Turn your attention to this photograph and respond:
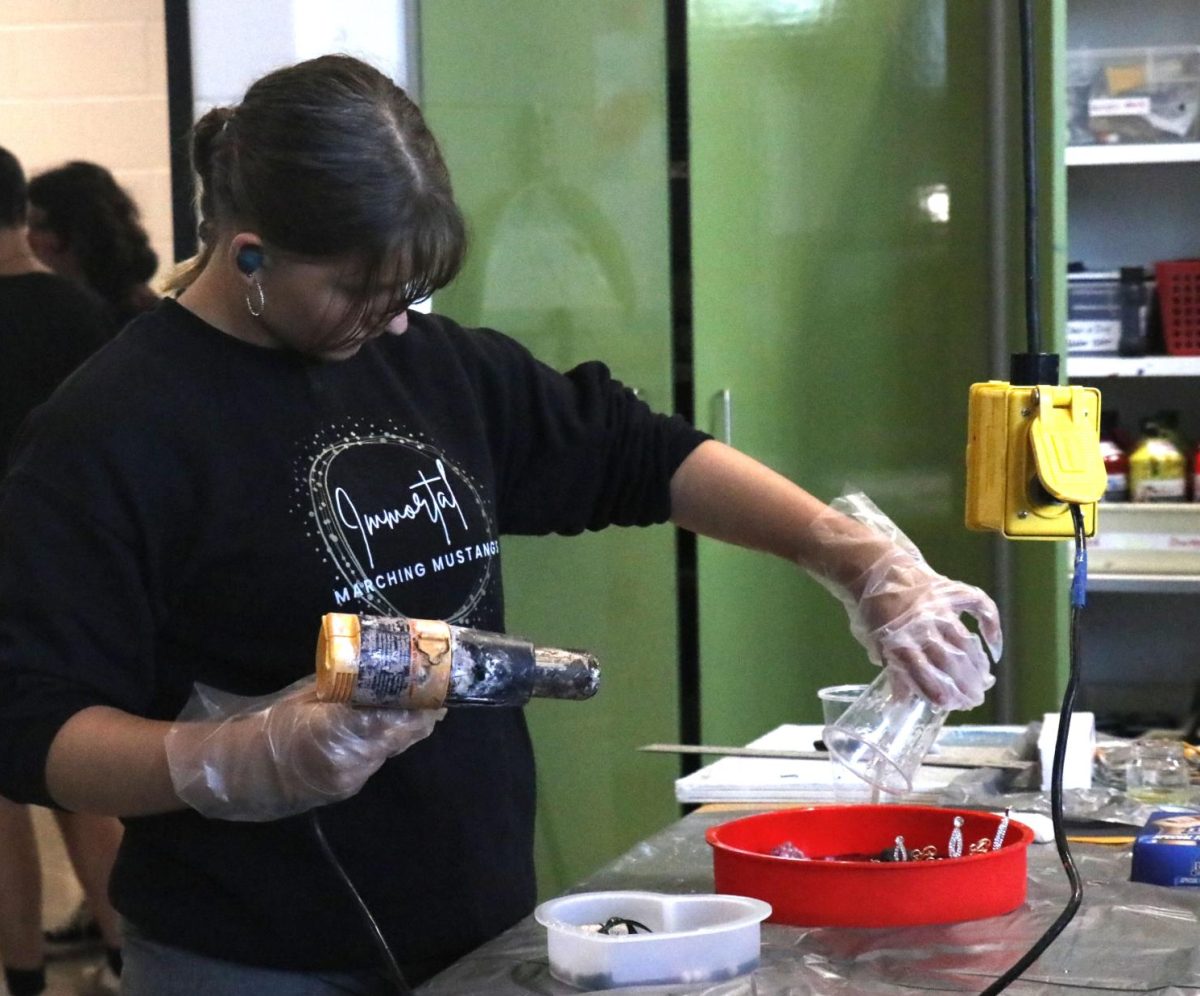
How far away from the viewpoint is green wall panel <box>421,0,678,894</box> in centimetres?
264

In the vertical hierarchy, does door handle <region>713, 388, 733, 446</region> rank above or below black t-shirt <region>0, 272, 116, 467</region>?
below

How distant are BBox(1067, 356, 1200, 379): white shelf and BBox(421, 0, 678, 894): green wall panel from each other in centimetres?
71

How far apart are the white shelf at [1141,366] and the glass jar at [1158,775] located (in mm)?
1243

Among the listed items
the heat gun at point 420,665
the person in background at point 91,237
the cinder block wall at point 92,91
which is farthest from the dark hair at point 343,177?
the cinder block wall at point 92,91

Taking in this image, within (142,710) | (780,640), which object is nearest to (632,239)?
(780,640)

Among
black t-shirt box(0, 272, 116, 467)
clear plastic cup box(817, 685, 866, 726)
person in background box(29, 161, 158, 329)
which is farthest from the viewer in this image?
person in background box(29, 161, 158, 329)

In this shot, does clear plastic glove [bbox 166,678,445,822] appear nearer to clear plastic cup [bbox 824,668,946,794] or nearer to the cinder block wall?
clear plastic cup [bbox 824,668,946,794]

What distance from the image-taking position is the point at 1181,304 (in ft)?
9.27

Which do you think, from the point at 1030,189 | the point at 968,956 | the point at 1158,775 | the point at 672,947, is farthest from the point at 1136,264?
the point at 672,947

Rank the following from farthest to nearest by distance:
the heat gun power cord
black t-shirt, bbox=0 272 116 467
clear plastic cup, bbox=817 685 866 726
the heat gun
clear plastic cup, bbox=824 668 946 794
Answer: black t-shirt, bbox=0 272 116 467 → clear plastic cup, bbox=817 685 866 726 → clear plastic cup, bbox=824 668 946 794 → the heat gun power cord → the heat gun

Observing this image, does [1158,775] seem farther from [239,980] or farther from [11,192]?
[11,192]

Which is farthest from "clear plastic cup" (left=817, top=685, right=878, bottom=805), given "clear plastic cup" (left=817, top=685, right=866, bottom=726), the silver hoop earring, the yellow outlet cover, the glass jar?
the silver hoop earring

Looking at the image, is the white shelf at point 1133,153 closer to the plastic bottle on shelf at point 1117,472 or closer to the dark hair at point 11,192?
the plastic bottle on shelf at point 1117,472

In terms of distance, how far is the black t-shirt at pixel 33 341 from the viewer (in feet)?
9.02
